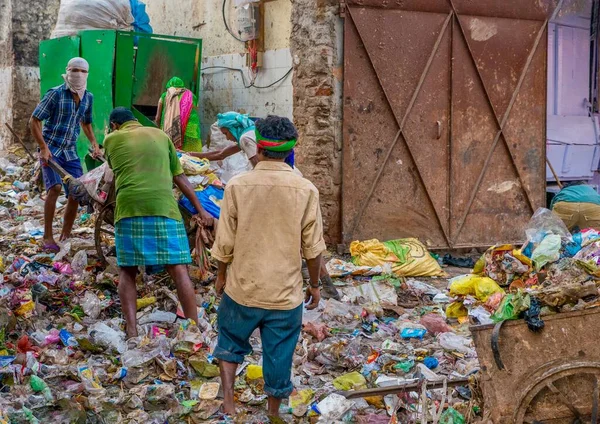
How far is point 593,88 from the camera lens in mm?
11227

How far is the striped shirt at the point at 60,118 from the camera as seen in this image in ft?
24.1

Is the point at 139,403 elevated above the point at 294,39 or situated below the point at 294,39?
below

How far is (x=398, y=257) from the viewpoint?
7.68 m

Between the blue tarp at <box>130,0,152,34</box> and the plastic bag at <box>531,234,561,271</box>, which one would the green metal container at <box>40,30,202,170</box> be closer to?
the blue tarp at <box>130,0,152,34</box>

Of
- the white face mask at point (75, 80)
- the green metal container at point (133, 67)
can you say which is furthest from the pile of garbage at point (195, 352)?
the green metal container at point (133, 67)

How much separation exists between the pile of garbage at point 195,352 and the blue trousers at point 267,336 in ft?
1.24

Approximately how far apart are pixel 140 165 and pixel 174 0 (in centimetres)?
726

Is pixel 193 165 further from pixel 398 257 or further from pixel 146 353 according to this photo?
pixel 398 257

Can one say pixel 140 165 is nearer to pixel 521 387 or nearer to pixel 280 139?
pixel 280 139

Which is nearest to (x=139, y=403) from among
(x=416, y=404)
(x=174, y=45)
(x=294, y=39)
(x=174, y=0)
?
(x=416, y=404)

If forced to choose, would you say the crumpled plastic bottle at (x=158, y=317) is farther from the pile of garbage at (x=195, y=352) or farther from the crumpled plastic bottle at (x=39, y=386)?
the crumpled plastic bottle at (x=39, y=386)

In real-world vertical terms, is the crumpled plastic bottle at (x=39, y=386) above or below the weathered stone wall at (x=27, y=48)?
below

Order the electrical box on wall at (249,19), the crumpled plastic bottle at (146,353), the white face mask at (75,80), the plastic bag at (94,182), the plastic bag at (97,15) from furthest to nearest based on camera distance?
the plastic bag at (97,15)
the electrical box on wall at (249,19)
the white face mask at (75,80)
the plastic bag at (94,182)
the crumpled plastic bottle at (146,353)

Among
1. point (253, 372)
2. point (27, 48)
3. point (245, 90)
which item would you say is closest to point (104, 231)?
point (253, 372)
